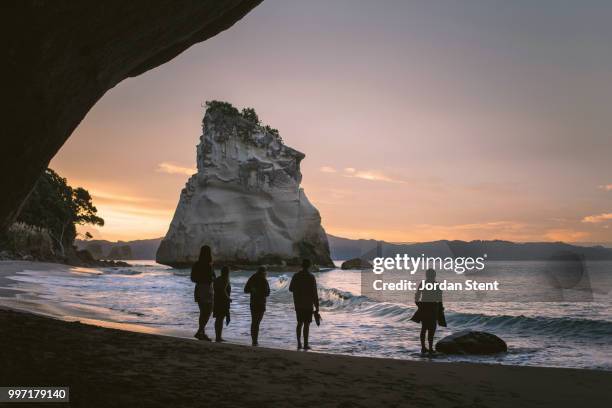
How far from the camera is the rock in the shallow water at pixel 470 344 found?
10523mm

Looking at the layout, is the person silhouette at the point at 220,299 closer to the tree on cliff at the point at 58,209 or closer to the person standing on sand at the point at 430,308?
the person standing on sand at the point at 430,308

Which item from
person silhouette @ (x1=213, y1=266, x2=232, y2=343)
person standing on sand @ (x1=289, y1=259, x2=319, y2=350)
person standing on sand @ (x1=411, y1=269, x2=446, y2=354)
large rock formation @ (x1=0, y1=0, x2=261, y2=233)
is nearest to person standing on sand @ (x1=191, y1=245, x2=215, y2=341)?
person silhouette @ (x1=213, y1=266, x2=232, y2=343)

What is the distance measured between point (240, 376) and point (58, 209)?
60779mm

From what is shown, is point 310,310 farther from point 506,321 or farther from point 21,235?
point 21,235

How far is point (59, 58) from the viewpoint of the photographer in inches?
143

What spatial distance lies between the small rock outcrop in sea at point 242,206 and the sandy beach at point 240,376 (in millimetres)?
53829

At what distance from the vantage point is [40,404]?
12.1 feet

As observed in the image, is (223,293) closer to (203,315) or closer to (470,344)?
(203,315)

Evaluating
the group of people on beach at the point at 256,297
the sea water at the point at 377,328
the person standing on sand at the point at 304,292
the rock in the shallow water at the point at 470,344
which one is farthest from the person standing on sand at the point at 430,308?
the person standing on sand at the point at 304,292

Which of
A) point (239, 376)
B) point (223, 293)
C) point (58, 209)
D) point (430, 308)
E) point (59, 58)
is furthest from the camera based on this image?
point (58, 209)

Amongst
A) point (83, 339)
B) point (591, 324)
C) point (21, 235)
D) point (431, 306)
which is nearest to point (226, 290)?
point (83, 339)

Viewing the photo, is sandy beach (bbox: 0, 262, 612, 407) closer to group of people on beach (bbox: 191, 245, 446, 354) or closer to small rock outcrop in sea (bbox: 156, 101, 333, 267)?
group of people on beach (bbox: 191, 245, 446, 354)

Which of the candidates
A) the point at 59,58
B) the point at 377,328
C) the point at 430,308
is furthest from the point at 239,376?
the point at 377,328

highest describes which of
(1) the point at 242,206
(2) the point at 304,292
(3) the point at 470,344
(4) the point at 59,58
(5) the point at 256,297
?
(1) the point at 242,206
